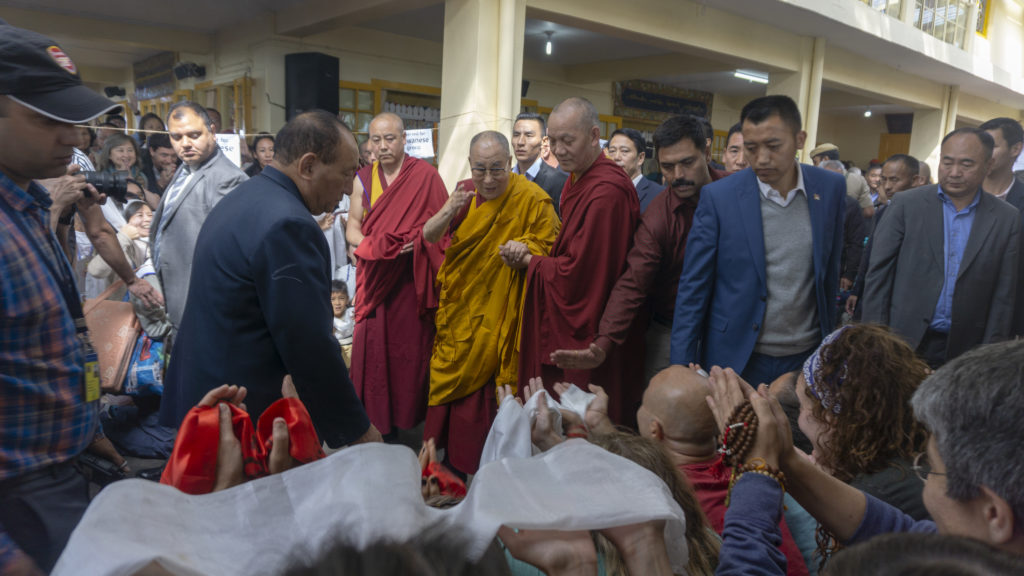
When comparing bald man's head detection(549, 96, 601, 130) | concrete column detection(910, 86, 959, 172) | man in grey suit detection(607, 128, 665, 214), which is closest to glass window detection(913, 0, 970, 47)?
concrete column detection(910, 86, 959, 172)

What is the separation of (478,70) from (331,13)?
7.96 ft

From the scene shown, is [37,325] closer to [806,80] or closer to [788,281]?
[788,281]

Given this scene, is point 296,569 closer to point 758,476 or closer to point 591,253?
point 758,476

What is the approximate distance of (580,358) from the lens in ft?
8.76

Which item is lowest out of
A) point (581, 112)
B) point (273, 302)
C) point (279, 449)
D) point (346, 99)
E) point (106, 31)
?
point (279, 449)

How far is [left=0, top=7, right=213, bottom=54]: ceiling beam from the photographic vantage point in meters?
8.27

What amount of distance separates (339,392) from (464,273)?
5.06ft

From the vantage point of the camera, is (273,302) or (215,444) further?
(273,302)

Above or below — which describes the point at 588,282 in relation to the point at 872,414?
above

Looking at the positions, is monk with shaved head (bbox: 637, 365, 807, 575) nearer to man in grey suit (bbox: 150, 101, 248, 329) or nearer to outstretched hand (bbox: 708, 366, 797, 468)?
outstretched hand (bbox: 708, 366, 797, 468)

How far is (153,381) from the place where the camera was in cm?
302

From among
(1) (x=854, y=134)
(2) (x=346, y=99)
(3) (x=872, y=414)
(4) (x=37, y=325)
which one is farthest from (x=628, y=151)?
(1) (x=854, y=134)

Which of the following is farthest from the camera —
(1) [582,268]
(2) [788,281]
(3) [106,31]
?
(3) [106,31]

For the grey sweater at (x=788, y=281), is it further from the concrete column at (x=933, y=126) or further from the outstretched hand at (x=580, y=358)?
the concrete column at (x=933, y=126)
